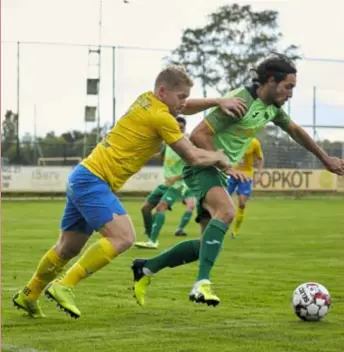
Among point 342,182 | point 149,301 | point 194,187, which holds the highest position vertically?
point 194,187

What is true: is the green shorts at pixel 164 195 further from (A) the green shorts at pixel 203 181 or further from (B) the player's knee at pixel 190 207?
(A) the green shorts at pixel 203 181

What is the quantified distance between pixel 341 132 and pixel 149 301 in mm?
33680

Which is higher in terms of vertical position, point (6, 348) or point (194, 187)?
point (194, 187)

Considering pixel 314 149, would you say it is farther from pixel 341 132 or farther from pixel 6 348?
pixel 341 132

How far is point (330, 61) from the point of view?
43281mm

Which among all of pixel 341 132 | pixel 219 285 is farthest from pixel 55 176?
pixel 219 285

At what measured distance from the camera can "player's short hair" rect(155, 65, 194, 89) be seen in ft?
26.6

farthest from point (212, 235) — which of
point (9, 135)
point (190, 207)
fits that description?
point (9, 135)

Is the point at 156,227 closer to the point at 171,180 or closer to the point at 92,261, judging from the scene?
the point at 171,180

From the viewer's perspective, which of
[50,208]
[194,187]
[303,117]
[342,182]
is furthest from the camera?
[342,182]

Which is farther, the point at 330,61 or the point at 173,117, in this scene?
the point at 330,61

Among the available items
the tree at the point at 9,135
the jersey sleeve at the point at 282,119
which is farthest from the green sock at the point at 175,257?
the tree at the point at 9,135

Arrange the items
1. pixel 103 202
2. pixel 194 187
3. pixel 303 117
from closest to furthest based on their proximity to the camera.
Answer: pixel 103 202, pixel 194 187, pixel 303 117

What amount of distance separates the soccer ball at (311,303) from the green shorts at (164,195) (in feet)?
30.4
